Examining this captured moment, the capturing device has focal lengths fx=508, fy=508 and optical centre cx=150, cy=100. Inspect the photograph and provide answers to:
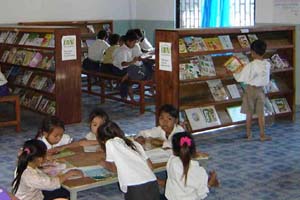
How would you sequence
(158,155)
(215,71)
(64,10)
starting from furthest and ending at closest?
(64,10) → (215,71) → (158,155)

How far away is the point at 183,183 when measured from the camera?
3340 millimetres

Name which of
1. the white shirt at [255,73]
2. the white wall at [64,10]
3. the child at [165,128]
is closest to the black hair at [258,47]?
the white shirt at [255,73]

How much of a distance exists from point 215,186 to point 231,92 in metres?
2.38

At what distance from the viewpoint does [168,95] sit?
6172mm

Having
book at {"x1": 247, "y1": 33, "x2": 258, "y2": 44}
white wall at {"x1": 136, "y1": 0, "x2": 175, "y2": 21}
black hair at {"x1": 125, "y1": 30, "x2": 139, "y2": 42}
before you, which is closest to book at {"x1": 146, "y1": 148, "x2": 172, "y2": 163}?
book at {"x1": 247, "y1": 33, "x2": 258, "y2": 44}

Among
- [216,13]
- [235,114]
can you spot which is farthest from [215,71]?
[216,13]

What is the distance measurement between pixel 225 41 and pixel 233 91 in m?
0.69

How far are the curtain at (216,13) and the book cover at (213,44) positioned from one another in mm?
3440

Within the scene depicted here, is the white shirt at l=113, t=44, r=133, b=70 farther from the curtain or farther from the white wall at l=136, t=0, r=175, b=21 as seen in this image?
the white wall at l=136, t=0, r=175, b=21

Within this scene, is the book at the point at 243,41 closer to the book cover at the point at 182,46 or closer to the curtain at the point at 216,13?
the book cover at the point at 182,46

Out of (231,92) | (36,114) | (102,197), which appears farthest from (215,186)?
(36,114)

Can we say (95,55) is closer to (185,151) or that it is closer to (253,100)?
(253,100)

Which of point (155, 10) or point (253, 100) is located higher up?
point (155, 10)

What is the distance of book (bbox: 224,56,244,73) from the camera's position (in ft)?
21.7
